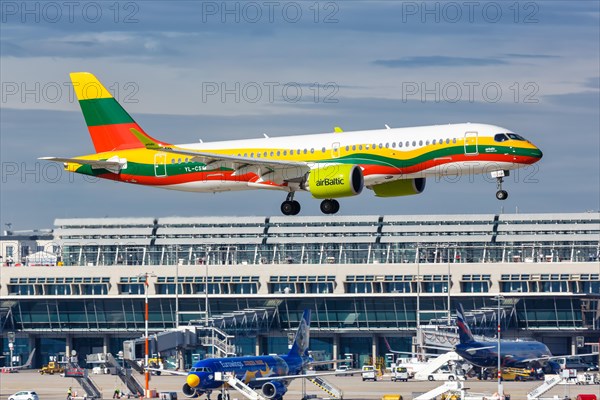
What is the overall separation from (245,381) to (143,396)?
545 inches

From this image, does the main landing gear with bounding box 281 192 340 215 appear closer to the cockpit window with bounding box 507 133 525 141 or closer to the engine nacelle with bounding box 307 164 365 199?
the engine nacelle with bounding box 307 164 365 199

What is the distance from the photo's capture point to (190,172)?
10538 cm

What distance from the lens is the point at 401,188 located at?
327 ft

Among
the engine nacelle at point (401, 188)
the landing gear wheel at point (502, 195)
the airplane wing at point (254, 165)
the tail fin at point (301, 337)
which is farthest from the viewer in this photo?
the tail fin at point (301, 337)

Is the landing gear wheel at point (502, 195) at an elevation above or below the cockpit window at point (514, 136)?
below

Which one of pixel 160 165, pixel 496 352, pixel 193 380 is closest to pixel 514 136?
pixel 160 165

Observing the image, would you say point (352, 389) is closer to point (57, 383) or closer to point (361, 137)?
point (57, 383)

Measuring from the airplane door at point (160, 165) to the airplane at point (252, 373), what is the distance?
80.7ft

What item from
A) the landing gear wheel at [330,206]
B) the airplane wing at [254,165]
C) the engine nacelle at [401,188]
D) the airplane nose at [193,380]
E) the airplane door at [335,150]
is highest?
the airplane door at [335,150]

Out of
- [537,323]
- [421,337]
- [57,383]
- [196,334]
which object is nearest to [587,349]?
[537,323]

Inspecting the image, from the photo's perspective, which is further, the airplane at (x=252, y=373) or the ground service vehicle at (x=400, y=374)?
the ground service vehicle at (x=400, y=374)

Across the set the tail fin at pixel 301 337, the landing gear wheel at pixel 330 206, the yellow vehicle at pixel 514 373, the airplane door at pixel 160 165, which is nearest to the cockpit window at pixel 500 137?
the landing gear wheel at pixel 330 206

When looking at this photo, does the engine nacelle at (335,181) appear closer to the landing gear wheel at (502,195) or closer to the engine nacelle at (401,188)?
the engine nacelle at (401,188)

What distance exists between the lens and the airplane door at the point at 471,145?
95.2 m
